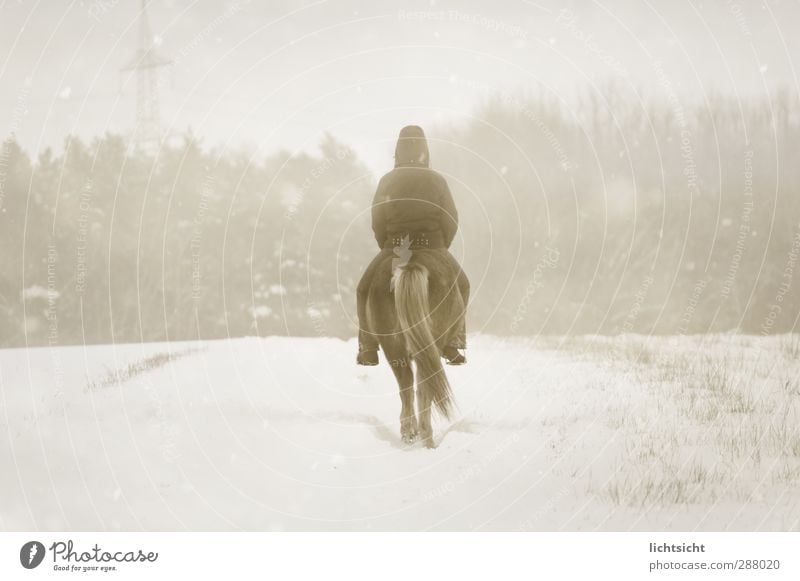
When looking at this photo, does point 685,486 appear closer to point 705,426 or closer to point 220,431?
point 705,426

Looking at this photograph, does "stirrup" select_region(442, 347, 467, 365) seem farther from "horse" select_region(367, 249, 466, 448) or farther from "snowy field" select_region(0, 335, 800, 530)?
"snowy field" select_region(0, 335, 800, 530)

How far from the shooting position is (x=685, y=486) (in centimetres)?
556

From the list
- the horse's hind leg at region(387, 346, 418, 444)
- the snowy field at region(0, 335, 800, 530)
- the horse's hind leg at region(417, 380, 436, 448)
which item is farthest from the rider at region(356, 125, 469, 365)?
the snowy field at region(0, 335, 800, 530)

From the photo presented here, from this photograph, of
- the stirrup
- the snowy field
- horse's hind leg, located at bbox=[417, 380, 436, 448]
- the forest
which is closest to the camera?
the snowy field

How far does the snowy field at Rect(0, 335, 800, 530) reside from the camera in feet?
18.9

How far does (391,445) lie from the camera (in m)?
6.23

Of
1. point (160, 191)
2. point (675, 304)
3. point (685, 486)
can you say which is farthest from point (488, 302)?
point (160, 191)

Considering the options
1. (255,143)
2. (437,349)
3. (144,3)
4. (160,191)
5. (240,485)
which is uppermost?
(144,3)

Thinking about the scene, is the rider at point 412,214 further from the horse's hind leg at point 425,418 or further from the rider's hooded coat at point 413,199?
the horse's hind leg at point 425,418

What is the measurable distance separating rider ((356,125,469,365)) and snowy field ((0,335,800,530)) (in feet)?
2.87

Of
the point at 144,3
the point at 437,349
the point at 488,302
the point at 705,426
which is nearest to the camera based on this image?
the point at 437,349

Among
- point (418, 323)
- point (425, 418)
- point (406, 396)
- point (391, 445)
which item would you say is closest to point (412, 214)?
point (418, 323)

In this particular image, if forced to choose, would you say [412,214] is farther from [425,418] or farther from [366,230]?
[366,230]
